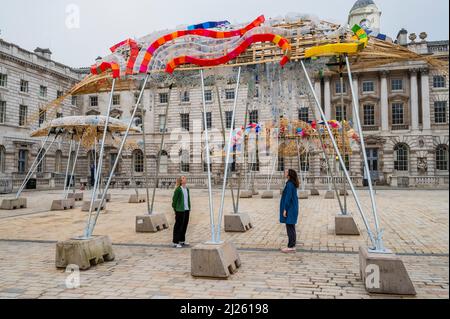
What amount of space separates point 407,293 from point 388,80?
46.0m

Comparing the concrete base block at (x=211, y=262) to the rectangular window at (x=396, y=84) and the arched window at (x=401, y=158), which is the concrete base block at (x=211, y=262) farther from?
the rectangular window at (x=396, y=84)

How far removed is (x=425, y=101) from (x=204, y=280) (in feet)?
149

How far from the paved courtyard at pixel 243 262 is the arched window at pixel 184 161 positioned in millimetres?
32196

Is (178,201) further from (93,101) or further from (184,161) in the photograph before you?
(93,101)

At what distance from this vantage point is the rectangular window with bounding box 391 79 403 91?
45713mm

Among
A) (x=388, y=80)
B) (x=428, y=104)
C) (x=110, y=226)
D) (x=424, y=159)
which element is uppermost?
(x=388, y=80)

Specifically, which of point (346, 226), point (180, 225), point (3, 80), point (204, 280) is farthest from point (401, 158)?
point (3, 80)

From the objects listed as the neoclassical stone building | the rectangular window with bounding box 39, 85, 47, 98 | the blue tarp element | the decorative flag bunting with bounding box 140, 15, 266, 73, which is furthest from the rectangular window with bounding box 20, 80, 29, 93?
the blue tarp element

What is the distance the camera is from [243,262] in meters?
6.91

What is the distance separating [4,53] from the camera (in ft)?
117

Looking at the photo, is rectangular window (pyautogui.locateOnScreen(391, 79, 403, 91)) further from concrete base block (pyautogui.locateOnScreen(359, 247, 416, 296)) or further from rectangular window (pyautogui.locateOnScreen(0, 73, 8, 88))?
concrete base block (pyautogui.locateOnScreen(359, 247, 416, 296))

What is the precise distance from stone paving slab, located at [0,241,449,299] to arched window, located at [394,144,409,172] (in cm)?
3939
